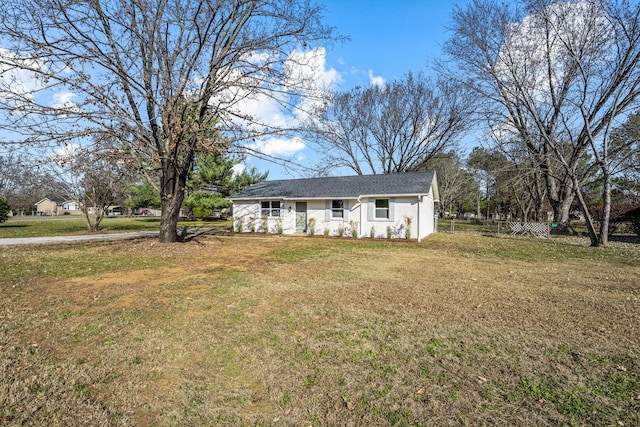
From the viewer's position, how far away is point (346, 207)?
1764 centimetres

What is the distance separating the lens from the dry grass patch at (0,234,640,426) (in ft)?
8.25

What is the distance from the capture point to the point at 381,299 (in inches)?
218

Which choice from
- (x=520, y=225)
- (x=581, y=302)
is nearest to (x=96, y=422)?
(x=581, y=302)

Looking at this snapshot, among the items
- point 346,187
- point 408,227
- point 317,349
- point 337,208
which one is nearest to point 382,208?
point 408,227

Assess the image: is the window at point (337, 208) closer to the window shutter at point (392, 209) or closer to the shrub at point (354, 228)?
the shrub at point (354, 228)

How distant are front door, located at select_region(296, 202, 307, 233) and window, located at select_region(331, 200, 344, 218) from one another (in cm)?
198

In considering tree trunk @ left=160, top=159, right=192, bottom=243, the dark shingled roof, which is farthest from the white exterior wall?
tree trunk @ left=160, top=159, right=192, bottom=243

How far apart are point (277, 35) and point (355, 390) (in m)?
11.7

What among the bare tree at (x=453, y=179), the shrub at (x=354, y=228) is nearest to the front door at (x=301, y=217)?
the shrub at (x=354, y=228)

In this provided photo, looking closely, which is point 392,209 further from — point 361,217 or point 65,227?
point 65,227

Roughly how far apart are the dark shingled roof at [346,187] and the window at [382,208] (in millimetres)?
555

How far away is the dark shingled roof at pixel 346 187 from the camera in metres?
16.8

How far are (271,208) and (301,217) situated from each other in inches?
84.8

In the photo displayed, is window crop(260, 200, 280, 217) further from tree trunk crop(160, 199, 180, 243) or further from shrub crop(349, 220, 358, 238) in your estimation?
tree trunk crop(160, 199, 180, 243)
